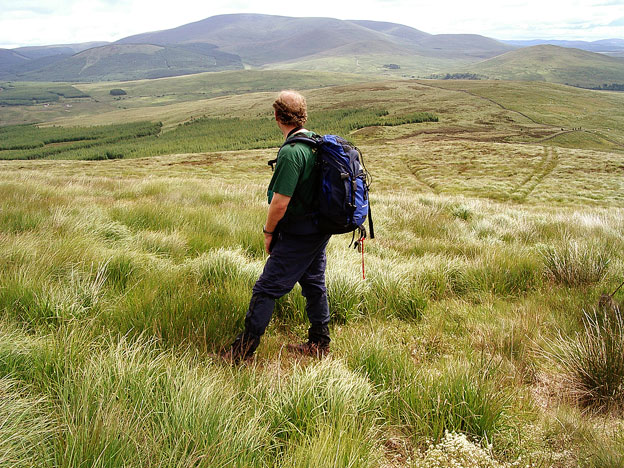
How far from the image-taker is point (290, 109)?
3094mm

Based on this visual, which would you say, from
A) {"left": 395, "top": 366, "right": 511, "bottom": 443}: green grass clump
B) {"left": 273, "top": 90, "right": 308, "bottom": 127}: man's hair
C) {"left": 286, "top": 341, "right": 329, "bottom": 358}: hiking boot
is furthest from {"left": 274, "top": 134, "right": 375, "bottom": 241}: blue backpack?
{"left": 395, "top": 366, "right": 511, "bottom": 443}: green grass clump

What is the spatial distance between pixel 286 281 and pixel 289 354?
2.06 feet

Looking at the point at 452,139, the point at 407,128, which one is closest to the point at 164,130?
the point at 407,128

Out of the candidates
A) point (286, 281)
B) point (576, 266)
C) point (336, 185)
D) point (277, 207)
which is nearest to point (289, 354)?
point (286, 281)

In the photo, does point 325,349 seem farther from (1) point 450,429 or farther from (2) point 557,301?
(2) point 557,301

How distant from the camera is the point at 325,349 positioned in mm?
3189

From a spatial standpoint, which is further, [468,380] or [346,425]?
[468,380]

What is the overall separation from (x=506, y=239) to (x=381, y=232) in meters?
2.72

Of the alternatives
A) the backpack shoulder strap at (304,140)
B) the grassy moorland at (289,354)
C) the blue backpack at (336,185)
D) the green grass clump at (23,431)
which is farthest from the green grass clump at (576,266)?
the green grass clump at (23,431)

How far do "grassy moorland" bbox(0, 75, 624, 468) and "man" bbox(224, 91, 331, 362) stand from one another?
0.22 m

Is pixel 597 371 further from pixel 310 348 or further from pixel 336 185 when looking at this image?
pixel 336 185

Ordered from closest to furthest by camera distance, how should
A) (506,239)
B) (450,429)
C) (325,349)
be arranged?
(450,429), (325,349), (506,239)

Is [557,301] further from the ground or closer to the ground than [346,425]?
closer to the ground

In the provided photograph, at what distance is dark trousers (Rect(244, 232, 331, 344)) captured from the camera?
299cm
